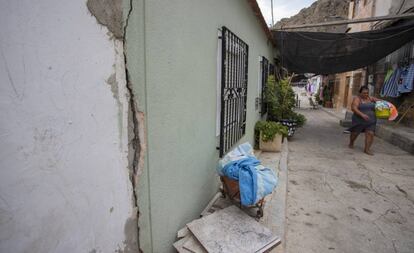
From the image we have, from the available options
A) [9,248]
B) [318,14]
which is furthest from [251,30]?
[318,14]

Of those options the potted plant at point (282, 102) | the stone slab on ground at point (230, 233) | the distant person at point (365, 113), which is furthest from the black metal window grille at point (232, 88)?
the distant person at point (365, 113)

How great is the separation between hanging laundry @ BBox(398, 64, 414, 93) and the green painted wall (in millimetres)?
7667

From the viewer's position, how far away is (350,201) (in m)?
3.57

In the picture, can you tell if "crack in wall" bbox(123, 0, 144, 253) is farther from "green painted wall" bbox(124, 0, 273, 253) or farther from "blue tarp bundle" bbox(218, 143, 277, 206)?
"blue tarp bundle" bbox(218, 143, 277, 206)

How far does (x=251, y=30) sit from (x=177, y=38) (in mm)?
3280

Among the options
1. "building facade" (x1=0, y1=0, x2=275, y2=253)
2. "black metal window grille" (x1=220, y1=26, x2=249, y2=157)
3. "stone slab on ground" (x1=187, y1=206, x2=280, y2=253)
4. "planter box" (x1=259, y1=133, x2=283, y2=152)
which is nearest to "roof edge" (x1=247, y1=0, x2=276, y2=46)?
"black metal window grille" (x1=220, y1=26, x2=249, y2=157)

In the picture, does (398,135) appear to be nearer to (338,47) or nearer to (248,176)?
(338,47)

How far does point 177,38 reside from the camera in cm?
191

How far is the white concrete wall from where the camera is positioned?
921 millimetres

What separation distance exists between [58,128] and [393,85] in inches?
412

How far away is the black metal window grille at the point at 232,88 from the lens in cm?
302

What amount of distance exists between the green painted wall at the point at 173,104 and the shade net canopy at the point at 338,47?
16.4 ft

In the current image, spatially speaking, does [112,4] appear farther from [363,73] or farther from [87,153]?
[363,73]

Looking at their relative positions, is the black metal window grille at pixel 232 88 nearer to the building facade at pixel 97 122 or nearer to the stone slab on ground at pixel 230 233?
the building facade at pixel 97 122
